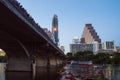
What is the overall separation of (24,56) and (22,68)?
7.47 feet

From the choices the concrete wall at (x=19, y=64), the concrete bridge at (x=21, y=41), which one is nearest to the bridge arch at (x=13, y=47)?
the concrete bridge at (x=21, y=41)

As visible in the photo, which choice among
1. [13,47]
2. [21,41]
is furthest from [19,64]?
[21,41]

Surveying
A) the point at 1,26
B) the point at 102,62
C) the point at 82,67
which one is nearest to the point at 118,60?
the point at 102,62

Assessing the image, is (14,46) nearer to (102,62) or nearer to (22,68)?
(22,68)

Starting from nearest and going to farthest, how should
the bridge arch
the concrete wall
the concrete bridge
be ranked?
the concrete bridge
the bridge arch
the concrete wall

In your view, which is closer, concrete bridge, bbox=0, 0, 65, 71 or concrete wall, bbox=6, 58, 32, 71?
concrete bridge, bbox=0, 0, 65, 71

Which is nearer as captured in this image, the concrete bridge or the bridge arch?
the concrete bridge

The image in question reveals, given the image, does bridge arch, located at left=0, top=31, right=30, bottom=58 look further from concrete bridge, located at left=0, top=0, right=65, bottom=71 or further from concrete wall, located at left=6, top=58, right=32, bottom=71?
concrete wall, located at left=6, top=58, right=32, bottom=71

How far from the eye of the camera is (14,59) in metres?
56.3

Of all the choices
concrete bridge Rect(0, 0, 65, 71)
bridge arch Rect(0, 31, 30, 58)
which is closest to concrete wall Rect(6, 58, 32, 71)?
concrete bridge Rect(0, 0, 65, 71)

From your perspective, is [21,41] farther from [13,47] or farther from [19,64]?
[19,64]

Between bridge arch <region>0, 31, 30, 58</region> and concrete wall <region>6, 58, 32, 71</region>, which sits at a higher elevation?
bridge arch <region>0, 31, 30, 58</region>

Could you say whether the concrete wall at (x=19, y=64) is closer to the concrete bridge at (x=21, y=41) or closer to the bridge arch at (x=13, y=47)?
the concrete bridge at (x=21, y=41)

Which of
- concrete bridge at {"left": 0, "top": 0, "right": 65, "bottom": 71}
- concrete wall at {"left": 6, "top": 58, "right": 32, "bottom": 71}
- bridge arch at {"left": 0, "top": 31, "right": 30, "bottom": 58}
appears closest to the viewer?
concrete bridge at {"left": 0, "top": 0, "right": 65, "bottom": 71}
